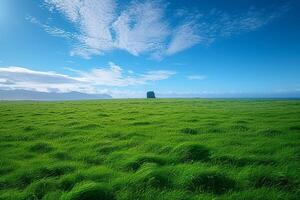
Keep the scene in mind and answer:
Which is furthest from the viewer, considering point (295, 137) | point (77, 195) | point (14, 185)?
point (295, 137)

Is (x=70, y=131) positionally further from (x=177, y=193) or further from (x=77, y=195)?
(x=177, y=193)

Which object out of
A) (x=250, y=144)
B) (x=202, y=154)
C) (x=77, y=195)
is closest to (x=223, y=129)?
(x=250, y=144)

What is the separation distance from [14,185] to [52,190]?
1603 millimetres

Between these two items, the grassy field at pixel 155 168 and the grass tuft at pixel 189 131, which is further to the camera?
the grass tuft at pixel 189 131

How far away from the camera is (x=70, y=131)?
1570 centimetres

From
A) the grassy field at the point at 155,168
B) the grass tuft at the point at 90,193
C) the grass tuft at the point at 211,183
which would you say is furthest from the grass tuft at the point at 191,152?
the grass tuft at the point at 90,193

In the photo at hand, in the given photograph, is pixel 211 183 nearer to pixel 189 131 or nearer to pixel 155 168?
pixel 155 168

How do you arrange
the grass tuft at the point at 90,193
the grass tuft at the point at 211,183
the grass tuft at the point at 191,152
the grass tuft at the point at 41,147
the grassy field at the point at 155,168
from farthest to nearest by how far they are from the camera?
the grass tuft at the point at 41,147 → the grass tuft at the point at 191,152 → the grass tuft at the point at 211,183 → the grassy field at the point at 155,168 → the grass tuft at the point at 90,193

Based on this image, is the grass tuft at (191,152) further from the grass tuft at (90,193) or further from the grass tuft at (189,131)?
the grass tuft at (189,131)

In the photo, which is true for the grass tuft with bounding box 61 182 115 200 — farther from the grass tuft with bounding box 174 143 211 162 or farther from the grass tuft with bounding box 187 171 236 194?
the grass tuft with bounding box 174 143 211 162

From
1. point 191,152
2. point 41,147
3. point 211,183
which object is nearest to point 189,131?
point 191,152

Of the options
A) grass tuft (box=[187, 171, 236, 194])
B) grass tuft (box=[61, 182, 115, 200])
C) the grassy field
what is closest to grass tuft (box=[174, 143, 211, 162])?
the grassy field

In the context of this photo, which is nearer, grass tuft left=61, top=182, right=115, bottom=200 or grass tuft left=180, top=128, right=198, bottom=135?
grass tuft left=61, top=182, right=115, bottom=200

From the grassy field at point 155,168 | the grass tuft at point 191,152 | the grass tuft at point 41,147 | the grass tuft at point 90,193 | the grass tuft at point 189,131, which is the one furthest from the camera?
the grass tuft at point 189,131
